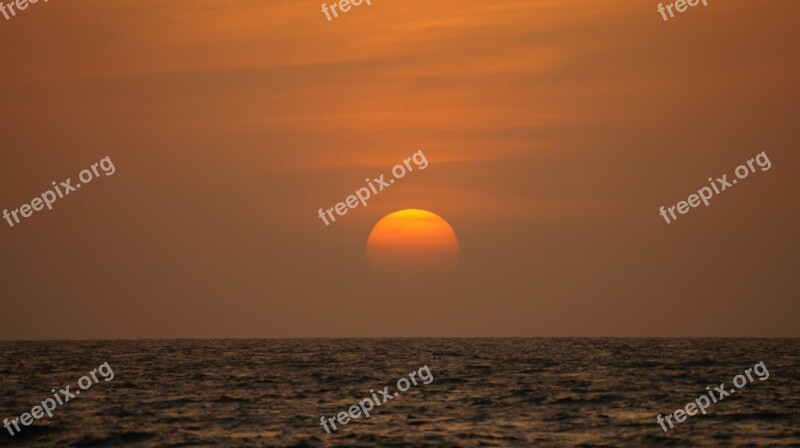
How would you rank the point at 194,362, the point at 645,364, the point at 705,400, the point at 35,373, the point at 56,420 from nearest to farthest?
the point at 56,420 → the point at 705,400 → the point at 35,373 → the point at 645,364 → the point at 194,362

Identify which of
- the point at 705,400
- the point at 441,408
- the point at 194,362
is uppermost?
the point at 194,362

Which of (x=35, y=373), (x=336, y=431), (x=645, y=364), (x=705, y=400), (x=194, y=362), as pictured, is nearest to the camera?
(x=336, y=431)

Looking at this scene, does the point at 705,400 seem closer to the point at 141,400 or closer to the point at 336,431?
the point at 336,431

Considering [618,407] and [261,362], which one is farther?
[261,362]

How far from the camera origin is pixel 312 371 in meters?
74.9

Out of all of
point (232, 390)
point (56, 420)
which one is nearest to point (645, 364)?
point (232, 390)

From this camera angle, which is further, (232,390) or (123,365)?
(123,365)

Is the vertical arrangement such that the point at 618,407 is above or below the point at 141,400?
below

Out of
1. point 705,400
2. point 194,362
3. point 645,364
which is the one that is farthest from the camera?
point 194,362

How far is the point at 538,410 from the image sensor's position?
4584 cm

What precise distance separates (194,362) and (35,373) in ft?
61.4

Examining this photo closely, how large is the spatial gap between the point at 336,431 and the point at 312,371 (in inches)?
1422

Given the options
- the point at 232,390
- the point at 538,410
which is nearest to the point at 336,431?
the point at 538,410

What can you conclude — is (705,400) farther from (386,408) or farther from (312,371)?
(312,371)
